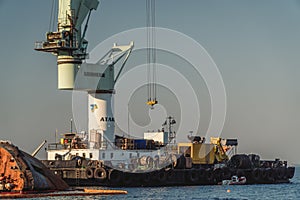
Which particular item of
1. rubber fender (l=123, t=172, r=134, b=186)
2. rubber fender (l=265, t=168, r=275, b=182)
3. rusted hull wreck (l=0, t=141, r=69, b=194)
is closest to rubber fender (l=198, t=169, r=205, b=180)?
rubber fender (l=123, t=172, r=134, b=186)

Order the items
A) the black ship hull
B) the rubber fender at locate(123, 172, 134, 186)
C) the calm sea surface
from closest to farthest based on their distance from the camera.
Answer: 1. the calm sea surface
2. the black ship hull
3. the rubber fender at locate(123, 172, 134, 186)

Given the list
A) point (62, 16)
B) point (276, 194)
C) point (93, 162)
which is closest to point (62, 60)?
point (62, 16)

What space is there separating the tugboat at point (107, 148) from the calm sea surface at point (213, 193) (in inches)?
78.8

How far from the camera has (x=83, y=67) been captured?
68188 mm

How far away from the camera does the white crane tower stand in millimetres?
67375

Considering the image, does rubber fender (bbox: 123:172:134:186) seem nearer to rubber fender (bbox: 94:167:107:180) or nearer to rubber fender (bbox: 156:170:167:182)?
rubber fender (bbox: 94:167:107:180)

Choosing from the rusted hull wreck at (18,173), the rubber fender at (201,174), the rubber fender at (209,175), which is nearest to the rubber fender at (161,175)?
the rubber fender at (201,174)

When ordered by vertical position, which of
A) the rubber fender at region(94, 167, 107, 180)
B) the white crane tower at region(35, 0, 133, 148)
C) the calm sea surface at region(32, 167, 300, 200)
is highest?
the white crane tower at region(35, 0, 133, 148)

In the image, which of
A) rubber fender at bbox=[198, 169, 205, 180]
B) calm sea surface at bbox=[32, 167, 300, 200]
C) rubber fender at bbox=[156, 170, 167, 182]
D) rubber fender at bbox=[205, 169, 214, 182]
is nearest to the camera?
calm sea surface at bbox=[32, 167, 300, 200]

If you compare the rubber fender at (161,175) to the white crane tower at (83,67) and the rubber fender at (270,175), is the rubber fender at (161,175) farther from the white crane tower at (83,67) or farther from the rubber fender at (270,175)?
the rubber fender at (270,175)

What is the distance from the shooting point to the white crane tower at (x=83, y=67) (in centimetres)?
6738

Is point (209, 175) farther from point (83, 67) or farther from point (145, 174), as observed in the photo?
point (83, 67)

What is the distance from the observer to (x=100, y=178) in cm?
6159

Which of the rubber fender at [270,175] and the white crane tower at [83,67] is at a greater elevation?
the white crane tower at [83,67]
